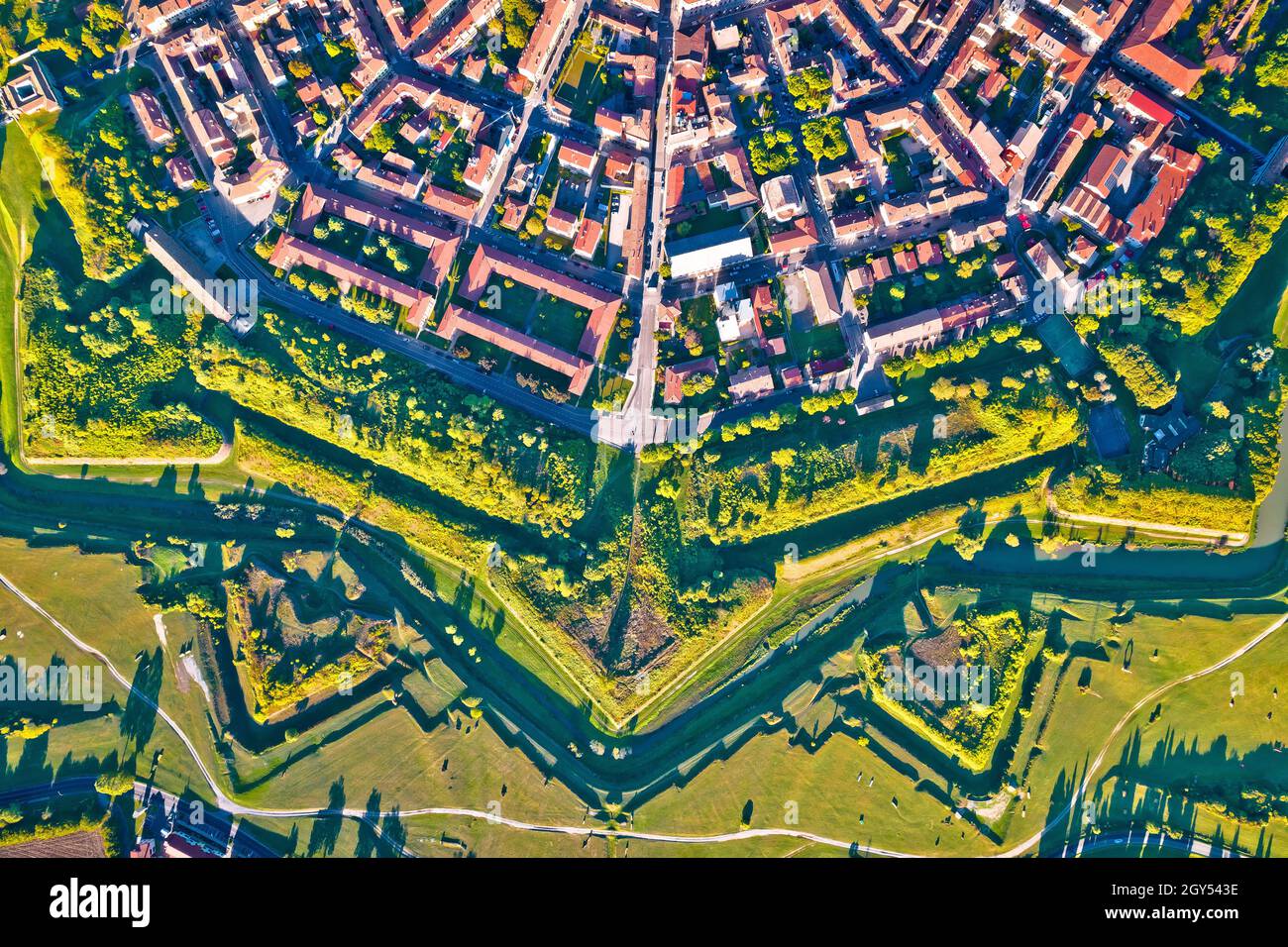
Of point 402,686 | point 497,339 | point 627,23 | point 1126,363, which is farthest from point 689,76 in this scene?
point 402,686

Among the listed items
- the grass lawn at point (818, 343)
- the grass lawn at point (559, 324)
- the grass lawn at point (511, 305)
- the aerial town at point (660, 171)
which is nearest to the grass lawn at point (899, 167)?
the aerial town at point (660, 171)

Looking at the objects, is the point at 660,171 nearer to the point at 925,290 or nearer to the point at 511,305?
the point at 511,305

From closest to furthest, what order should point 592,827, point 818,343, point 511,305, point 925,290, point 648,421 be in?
1. point 592,827
2. point 925,290
3. point 818,343
4. point 648,421
5. point 511,305

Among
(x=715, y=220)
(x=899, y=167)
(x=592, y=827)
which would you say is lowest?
(x=592, y=827)

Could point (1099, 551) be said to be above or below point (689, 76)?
below

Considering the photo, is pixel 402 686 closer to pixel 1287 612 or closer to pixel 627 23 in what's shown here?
pixel 627 23

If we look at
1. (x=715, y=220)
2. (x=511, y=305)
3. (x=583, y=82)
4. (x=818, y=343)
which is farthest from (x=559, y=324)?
(x=818, y=343)

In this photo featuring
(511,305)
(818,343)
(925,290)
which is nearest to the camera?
(925,290)
